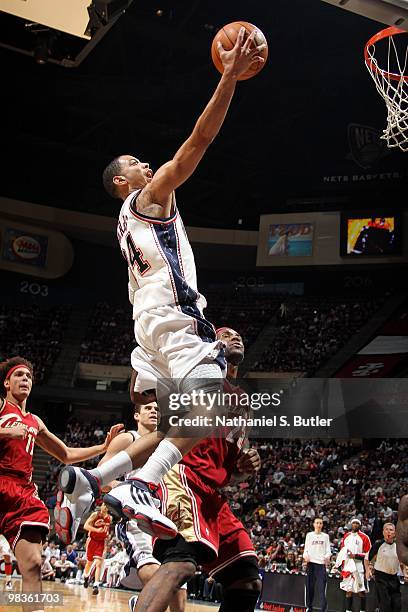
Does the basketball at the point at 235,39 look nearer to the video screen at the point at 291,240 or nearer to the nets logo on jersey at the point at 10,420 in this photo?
the nets logo on jersey at the point at 10,420

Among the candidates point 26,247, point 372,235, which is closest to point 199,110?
point 372,235

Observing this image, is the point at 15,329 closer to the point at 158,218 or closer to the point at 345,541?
the point at 345,541

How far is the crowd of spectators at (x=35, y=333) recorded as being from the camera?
89.2 feet

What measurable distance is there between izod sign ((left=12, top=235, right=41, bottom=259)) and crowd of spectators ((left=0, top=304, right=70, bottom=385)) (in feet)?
7.47

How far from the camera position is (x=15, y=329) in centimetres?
2798

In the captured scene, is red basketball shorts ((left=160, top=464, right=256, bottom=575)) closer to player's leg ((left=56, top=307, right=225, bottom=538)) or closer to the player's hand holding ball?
player's leg ((left=56, top=307, right=225, bottom=538))

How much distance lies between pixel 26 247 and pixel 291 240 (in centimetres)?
990

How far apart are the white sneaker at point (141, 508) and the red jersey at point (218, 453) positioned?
0.54 metres

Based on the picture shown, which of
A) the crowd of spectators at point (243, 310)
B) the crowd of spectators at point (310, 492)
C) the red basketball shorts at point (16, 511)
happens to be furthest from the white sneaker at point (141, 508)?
the crowd of spectators at point (243, 310)

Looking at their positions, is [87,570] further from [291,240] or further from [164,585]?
[291,240]

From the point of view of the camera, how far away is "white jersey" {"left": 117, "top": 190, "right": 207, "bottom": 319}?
3.72m

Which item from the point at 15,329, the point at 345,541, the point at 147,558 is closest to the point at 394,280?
the point at 15,329

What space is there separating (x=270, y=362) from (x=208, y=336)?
23394 millimetres

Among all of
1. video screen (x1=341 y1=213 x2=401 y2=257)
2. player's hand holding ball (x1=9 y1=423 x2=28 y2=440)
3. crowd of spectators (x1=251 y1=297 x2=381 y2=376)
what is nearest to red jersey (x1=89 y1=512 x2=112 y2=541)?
player's hand holding ball (x1=9 y1=423 x2=28 y2=440)
